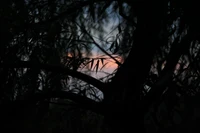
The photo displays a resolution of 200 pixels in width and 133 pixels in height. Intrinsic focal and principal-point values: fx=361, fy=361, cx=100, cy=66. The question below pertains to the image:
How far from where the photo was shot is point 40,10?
2.09 metres

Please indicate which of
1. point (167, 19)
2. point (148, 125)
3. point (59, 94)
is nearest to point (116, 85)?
point (59, 94)

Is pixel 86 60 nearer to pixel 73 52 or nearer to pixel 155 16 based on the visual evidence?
pixel 73 52

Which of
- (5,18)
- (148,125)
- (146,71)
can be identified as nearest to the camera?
(5,18)

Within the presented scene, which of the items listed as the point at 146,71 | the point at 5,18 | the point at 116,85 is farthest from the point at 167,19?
the point at 5,18

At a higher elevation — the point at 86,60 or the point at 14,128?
the point at 86,60

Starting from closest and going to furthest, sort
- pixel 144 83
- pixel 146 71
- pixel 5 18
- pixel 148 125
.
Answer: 1. pixel 5 18
2. pixel 146 71
3. pixel 144 83
4. pixel 148 125

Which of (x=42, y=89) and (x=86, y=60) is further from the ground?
(x=86, y=60)

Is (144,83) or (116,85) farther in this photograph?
(144,83)

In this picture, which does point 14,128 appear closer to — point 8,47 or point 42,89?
point 42,89

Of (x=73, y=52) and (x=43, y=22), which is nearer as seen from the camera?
(x=43, y=22)

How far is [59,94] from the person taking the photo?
1897 millimetres

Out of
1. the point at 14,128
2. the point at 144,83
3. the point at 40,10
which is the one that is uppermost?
the point at 40,10

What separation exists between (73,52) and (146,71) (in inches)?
19.4

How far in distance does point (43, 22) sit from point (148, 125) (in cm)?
195
